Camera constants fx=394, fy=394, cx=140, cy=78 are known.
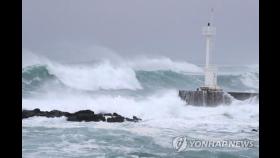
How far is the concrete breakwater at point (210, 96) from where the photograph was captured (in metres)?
2.38

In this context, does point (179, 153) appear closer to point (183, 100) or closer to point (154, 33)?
point (183, 100)

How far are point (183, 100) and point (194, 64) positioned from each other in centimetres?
23

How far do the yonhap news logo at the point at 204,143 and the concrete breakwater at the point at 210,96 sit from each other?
10.8 inches

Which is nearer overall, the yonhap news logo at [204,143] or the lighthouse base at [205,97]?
the yonhap news logo at [204,143]

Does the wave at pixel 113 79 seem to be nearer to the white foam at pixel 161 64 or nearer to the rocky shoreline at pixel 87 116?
the white foam at pixel 161 64

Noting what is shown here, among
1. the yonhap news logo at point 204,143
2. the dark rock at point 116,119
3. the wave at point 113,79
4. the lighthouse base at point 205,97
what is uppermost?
the wave at point 113,79

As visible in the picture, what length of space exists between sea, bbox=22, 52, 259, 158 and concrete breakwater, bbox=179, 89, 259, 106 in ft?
0.10

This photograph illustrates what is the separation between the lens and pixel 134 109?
7.70ft

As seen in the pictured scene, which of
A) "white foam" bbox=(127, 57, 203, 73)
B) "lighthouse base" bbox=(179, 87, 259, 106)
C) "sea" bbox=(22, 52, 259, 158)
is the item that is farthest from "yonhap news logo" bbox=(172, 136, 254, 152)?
"white foam" bbox=(127, 57, 203, 73)

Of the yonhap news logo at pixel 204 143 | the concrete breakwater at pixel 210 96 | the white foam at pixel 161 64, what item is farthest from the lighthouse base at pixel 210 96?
the yonhap news logo at pixel 204 143

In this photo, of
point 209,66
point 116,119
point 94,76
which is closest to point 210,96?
point 209,66
